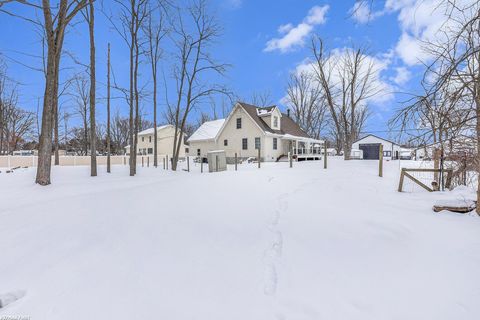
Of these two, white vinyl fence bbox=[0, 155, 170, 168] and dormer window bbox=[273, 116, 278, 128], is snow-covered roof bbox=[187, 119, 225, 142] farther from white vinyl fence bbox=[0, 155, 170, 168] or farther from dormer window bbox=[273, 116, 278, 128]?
dormer window bbox=[273, 116, 278, 128]

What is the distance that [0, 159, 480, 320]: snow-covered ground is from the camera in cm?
207

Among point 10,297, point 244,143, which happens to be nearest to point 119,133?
point 244,143

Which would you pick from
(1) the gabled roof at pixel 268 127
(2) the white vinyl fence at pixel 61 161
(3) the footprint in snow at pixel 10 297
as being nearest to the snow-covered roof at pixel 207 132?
(1) the gabled roof at pixel 268 127

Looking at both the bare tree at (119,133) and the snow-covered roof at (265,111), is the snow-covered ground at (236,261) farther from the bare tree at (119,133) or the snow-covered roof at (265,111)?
the bare tree at (119,133)

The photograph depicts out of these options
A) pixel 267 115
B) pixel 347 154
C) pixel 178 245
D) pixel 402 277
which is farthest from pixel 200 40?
pixel 402 277

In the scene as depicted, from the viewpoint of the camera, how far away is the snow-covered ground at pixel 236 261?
6.81 ft

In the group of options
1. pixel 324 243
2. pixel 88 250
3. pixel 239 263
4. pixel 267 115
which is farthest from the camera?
pixel 267 115

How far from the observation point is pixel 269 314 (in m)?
1.98

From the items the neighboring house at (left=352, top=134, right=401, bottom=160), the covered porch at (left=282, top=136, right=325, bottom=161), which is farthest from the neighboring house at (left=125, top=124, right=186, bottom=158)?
the neighboring house at (left=352, top=134, right=401, bottom=160)

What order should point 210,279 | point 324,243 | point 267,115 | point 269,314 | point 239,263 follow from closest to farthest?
1. point 269,314
2. point 210,279
3. point 239,263
4. point 324,243
5. point 267,115

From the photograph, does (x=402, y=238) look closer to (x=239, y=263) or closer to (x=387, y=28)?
(x=239, y=263)

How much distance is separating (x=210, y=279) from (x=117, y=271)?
100cm

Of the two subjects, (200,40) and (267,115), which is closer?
(200,40)

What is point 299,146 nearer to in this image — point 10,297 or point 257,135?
point 257,135
